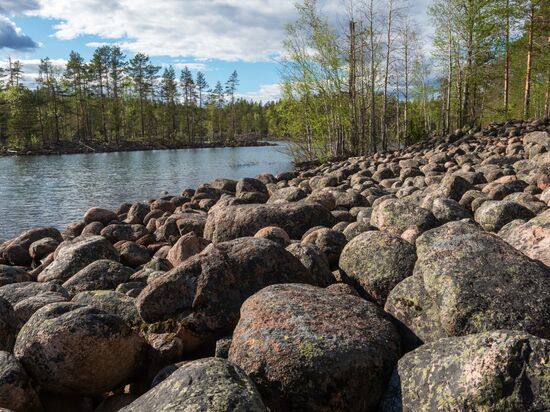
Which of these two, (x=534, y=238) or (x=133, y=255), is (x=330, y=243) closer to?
(x=534, y=238)

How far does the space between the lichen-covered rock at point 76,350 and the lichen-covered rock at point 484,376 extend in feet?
7.92

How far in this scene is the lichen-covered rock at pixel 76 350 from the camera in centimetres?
385

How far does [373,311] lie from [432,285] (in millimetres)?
539

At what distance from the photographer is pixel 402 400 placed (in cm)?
316

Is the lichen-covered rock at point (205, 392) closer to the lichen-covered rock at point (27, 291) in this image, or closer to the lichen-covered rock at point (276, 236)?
the lichen-covered rock at point (276, 236)

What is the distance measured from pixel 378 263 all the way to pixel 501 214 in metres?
2.95

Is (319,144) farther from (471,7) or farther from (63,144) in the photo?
(63,144)

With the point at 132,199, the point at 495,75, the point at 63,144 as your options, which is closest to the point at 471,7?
the point at 495,75

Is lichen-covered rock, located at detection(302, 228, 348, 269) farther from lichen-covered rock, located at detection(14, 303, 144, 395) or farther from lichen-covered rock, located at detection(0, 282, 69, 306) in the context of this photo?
lichen-covered rock, located at detection(0, 282, 69, 306)

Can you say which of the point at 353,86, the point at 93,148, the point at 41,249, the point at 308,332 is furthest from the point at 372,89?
the point at 93,148

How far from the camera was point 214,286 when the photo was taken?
15.2 ft

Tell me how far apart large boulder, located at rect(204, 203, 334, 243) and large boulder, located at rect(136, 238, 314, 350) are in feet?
9.80

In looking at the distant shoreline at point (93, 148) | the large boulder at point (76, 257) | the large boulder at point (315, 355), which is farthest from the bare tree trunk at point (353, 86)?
the distant shoreline at point (93, 148)

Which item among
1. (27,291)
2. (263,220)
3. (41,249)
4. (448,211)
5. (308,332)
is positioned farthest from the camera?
(41,249)
